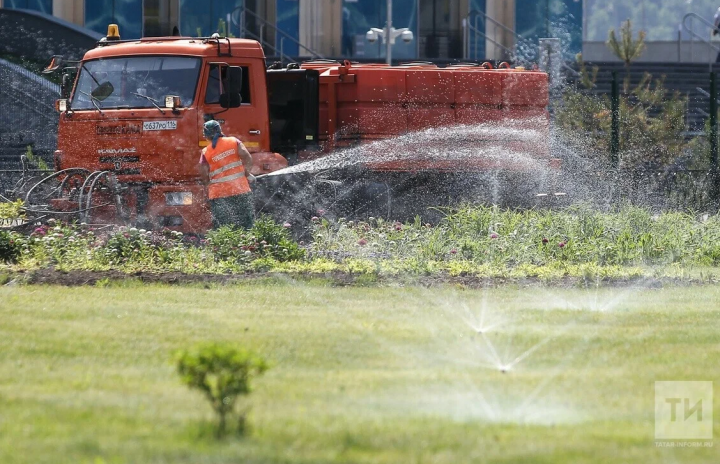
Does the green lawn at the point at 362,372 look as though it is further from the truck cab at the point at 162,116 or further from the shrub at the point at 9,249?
the truck cab at the point at 162,116

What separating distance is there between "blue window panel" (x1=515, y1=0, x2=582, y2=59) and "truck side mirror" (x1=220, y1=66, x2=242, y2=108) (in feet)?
84.4

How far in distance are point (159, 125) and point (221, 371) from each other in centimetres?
1050

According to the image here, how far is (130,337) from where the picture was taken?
8.70 meters

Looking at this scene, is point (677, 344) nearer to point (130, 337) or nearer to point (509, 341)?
point (509, 341)

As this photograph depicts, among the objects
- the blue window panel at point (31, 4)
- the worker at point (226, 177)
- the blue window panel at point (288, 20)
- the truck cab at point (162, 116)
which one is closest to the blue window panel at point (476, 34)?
the blue window panel at point (288, 20)

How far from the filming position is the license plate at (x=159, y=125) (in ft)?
52.6

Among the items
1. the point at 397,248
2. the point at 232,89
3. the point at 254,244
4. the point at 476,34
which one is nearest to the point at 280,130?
the point at 232,89

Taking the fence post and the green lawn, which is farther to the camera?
the fence post

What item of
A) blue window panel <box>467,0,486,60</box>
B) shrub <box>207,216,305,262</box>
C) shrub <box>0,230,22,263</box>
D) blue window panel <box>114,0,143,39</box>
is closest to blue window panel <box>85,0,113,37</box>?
blue window panel <box>114,0,143,39</box>

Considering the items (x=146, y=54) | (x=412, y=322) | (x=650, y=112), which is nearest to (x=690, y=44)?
(x=650, y=112)

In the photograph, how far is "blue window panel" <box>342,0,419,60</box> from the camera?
4053cm

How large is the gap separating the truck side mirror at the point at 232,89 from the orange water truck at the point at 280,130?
1 centimetres

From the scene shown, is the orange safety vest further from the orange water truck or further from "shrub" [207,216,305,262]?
the orange water truck

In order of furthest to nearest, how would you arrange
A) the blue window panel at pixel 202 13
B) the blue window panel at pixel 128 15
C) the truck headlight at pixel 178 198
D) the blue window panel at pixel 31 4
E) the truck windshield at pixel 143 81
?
the blue window panel at pixel 202 13 < the blue window panel at pixel 128 15 < the blue window panel at pixel 31 4 < the truck windshield at pixel 143 81 < the truck headlight at pixel 178 198
